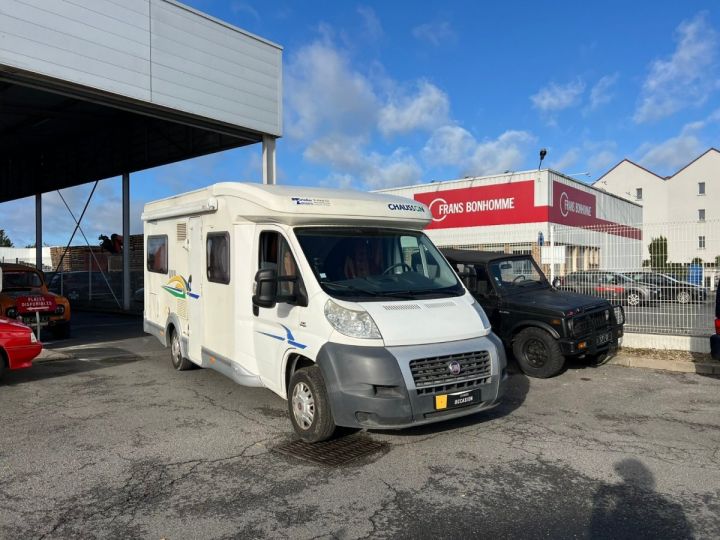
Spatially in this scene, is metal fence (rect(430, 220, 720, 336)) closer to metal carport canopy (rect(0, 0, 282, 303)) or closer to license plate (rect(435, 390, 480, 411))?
license plate (rect(435, 390, 480, 411))

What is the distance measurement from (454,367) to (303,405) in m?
1.47

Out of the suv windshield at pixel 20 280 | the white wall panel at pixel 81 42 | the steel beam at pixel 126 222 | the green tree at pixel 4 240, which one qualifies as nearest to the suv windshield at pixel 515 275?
the white wall panel at pixel 81 42

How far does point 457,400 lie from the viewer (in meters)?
5.00

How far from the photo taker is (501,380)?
5.39 meters

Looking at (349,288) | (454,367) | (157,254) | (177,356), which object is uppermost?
(157,254)

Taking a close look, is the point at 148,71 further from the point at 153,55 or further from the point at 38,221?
the point at 38,221

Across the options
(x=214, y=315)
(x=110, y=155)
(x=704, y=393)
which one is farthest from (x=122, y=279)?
(x=704, y=393)

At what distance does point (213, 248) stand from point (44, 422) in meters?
2.68

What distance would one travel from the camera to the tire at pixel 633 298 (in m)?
10.3

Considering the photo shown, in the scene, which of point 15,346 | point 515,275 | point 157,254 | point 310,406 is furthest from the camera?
point 515,275

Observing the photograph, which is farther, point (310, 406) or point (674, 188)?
point (674, 188)

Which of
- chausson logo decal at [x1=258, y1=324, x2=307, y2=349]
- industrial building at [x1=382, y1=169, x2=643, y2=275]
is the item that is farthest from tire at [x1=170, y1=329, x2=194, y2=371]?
industrial building at [x1=382, y1=169, x2=643, y2=275]

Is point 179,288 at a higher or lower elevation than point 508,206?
lower

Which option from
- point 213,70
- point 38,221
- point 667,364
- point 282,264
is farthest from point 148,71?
point 38,221
